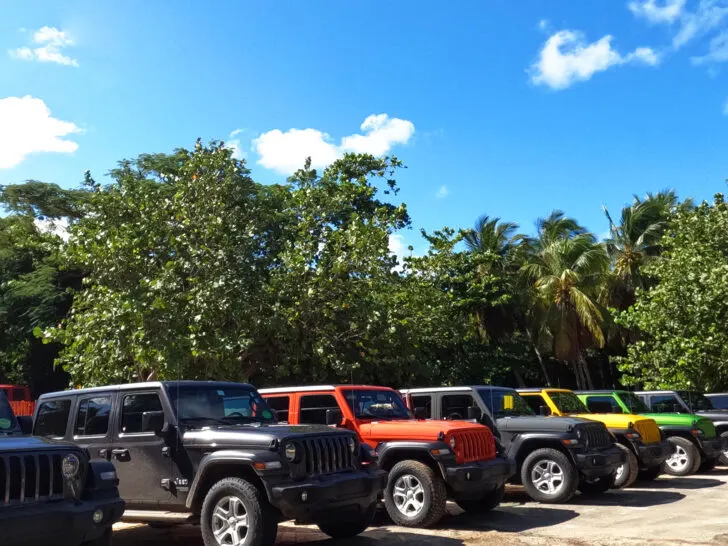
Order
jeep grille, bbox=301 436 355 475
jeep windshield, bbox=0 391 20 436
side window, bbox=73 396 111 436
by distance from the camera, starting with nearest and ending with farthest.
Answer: jeep windshield, bbox=0 391 20 436, jeep grille, bbox=301 436 355 475, side window, bbox=73 396 111 436

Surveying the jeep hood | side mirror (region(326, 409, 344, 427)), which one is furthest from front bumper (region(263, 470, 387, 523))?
the jeep hood

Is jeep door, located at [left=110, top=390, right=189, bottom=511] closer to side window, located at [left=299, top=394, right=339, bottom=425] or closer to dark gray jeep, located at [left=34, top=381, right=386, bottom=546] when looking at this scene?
dark gray jeep, located at [left=34, top=381, right=386, bottom=546]

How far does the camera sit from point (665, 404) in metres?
15.6

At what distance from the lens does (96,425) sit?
8.00m

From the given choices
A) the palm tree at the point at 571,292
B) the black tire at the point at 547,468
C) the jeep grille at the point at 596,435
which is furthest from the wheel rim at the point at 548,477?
the palm tree at the point at 571,292

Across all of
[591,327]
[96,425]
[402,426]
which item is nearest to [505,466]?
[402,426]

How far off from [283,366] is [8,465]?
11714 mm

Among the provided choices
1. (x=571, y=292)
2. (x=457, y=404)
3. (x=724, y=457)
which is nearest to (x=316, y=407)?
(x=457, y=404)

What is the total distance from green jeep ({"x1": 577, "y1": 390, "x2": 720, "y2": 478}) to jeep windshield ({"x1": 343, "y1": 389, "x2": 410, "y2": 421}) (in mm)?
5619

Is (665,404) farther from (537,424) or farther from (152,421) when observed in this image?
(152,421)

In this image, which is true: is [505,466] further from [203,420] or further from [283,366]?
[283,366]

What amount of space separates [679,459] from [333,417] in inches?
343

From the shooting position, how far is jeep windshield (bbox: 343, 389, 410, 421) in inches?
379

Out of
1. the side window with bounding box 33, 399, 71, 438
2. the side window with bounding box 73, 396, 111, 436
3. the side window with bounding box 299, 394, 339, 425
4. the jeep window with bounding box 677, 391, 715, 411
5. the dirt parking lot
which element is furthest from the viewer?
the jeep window with bounding box 677, 391, 715, 411
